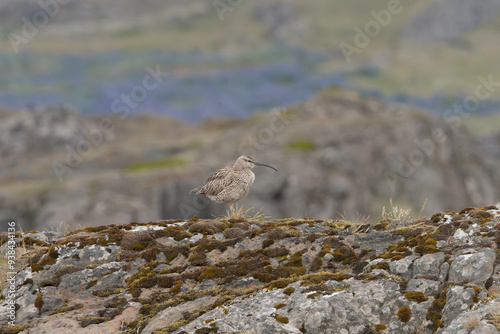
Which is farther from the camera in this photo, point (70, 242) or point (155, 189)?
point (155, 189)

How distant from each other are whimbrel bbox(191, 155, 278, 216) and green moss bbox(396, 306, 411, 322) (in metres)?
10.7

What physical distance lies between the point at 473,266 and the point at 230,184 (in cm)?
1120

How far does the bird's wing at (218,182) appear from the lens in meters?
22.0

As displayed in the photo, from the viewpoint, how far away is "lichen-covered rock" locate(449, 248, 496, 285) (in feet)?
39.8

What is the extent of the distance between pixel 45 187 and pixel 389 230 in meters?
197

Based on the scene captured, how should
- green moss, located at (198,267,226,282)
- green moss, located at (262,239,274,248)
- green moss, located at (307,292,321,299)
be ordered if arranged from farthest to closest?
green moss, located at (262,239,274,248) → green moss, located at (198,267,226,282) → green moss, located at (307,292,321,299)

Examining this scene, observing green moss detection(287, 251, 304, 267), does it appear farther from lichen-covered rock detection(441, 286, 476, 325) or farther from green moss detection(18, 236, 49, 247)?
green moss detection(18, 236, 49, 247)

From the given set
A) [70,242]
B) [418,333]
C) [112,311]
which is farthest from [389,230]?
[70,242]

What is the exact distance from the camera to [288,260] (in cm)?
1493

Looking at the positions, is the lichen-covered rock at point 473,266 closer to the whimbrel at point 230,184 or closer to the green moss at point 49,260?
the whimbrel at point 230,184

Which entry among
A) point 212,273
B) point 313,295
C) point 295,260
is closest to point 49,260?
point 212,273

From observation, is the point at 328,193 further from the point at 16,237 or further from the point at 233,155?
the point at 16,237

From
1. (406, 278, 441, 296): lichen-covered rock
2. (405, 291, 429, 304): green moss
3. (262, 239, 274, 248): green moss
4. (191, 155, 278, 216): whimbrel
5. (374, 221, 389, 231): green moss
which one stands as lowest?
(405, 291, 429, 304): green moss

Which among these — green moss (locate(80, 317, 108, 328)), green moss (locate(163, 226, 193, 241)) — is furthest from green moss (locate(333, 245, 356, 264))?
green moss (locate(80, 317, 108, 328))
